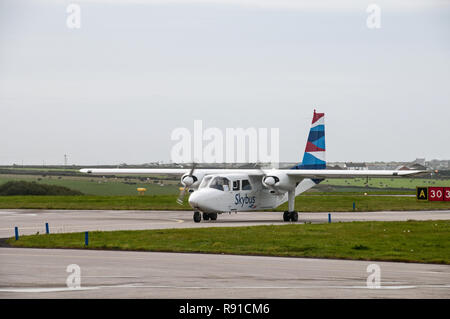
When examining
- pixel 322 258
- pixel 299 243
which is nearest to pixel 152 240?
pixel 299 243

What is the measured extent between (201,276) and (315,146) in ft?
96.6

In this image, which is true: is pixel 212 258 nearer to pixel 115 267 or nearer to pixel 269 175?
pixel 115 267

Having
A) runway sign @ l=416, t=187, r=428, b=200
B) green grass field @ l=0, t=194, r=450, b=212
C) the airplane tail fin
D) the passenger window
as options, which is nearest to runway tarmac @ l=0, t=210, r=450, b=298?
the passenger window

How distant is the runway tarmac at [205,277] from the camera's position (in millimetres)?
15305

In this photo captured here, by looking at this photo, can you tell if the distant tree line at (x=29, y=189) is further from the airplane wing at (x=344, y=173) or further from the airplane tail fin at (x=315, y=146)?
the airplane wing at (x=344, y=173)

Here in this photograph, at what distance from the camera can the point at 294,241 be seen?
28.6 m

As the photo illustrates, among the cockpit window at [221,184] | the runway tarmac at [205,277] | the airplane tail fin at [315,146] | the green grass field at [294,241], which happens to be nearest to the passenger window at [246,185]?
the cockpit window at [221,184]

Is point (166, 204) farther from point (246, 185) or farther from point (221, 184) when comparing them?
point (221, 184)

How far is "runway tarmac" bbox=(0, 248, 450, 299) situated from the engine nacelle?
18328 mm

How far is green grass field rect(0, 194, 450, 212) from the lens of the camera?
58.3 metres

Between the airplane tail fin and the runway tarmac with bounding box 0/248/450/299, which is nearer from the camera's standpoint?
the runway tarmac with bounding box 0/248/450/299

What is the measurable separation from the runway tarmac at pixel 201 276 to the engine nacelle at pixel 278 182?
715 inches

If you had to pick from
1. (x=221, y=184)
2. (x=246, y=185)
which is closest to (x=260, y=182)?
(x=246, y=185)

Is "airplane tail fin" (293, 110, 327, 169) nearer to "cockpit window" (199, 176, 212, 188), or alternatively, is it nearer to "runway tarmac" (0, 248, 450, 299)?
"cockpit window" (199, 176, 212, 188)
